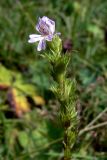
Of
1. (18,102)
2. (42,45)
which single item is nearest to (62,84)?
(42,45)

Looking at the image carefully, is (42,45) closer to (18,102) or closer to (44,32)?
(44,32)

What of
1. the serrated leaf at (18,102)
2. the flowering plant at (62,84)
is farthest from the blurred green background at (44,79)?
the flowering plant at (62,84)

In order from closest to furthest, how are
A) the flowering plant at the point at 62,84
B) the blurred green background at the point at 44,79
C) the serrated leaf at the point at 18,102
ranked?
the flowering plant at the point at 62,84 → the blurred green background at the point at 44,79 → the serrated leaf at the point at 18,102

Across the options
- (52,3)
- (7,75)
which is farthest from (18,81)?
(52,3)

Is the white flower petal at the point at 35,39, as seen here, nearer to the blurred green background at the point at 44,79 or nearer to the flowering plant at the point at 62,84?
the flowering plant at the point at 62,84

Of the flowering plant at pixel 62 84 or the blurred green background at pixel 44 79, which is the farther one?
the blurred green background at pixel 44 79

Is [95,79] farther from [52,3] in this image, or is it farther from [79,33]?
[52,3]

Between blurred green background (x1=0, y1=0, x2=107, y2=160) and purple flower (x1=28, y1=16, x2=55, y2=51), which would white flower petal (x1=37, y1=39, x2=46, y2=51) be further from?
blurred green background (x1=0, y1=0, x2=107, y2=160)

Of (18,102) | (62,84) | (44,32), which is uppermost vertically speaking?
(44,32)
